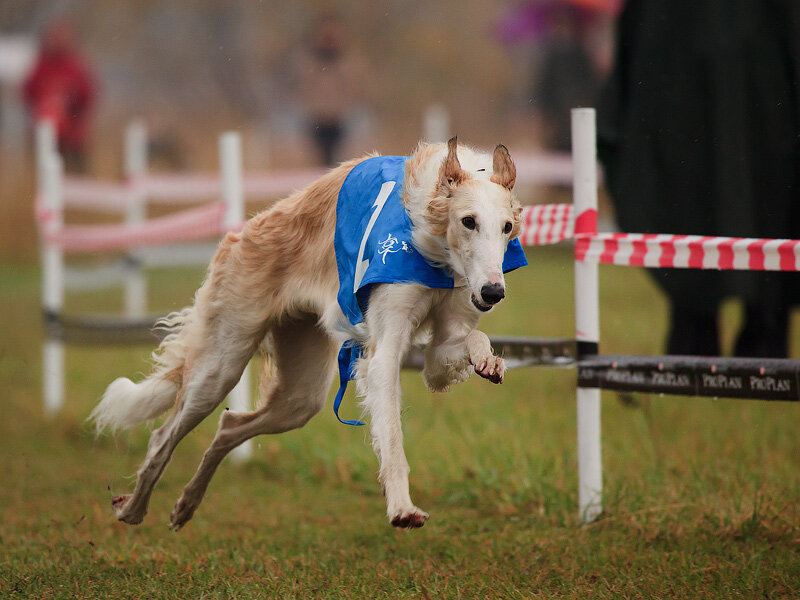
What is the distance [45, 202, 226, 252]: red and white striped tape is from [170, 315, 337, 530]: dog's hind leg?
7.73ft

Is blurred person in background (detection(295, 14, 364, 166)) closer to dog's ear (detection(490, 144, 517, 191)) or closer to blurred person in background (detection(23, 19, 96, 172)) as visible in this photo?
blurred person in background (detection(23, 19, 96, 172))

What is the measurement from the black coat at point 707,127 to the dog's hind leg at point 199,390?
2.96m

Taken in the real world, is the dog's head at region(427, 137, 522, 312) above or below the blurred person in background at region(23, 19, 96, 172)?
below

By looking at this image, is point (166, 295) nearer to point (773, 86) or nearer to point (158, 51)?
point (773, 86)

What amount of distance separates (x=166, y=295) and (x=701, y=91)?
32.0ft

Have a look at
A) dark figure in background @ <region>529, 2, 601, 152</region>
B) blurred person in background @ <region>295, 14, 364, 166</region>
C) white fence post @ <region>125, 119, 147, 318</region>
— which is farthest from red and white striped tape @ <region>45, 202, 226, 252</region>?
dark figure in background @ <region>529, 2, 601, 152</region>

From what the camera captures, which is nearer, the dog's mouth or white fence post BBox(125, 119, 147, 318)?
the dog's mouth

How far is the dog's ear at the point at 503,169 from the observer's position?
13.1 ft

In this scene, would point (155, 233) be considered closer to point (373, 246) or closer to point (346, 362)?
point (346, 362)

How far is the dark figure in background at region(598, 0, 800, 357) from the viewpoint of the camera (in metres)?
6.38

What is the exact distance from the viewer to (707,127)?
6.65m

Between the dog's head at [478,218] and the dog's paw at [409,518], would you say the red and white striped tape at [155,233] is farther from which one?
the dog's paw at [409,518]

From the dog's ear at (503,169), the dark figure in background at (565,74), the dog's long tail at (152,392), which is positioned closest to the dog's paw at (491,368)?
the dog's ear at (503,169)

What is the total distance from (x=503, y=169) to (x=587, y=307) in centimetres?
142
